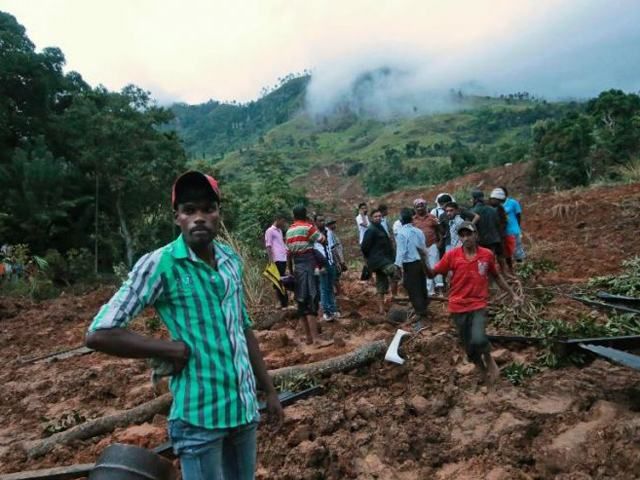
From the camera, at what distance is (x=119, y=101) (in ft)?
55.4

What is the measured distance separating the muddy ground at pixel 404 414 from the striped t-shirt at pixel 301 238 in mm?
1119

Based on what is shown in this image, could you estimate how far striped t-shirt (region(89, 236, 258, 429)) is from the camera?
65.2 inches

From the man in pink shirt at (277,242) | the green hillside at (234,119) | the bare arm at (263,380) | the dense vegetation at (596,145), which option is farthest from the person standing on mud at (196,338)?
the green hillside at (234,119)

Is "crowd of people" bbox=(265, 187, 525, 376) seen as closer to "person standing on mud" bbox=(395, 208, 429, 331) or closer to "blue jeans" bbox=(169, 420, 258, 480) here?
"person standing on mud" bbox=(395, 208, 429, 331)

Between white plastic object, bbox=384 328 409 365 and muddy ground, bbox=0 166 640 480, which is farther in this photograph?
white plastic object, bbox=384 328 409 365

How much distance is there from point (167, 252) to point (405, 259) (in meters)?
4.38

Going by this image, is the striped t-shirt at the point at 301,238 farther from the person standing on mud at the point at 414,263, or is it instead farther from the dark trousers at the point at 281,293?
the dark trousers at the point at 281,293

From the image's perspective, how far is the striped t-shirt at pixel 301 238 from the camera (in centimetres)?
583

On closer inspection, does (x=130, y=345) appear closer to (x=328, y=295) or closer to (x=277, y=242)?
(x=328, y=295)

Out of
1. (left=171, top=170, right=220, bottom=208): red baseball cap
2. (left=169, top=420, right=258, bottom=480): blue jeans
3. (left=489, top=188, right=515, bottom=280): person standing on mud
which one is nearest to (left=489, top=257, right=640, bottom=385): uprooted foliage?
(left=489, top=188, right=515, bottom=280): person standing on mud

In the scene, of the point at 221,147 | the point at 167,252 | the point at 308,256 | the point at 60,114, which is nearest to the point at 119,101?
the point at 60,114

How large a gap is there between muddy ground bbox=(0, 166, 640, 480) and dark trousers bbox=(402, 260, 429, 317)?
28 cm

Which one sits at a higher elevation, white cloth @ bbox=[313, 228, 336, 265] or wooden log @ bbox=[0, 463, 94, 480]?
white cloth @ bbox=[313, 228, 336, 265]

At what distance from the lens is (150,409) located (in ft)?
14.9
